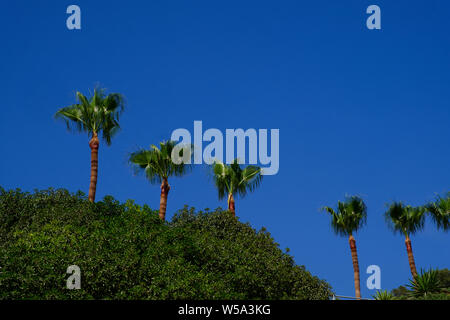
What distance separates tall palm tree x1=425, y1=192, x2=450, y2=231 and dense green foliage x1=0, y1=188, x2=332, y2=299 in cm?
2205

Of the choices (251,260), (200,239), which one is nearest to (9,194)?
(200,239)

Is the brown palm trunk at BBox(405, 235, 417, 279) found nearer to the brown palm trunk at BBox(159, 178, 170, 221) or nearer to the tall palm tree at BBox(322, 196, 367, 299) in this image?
the tall palm tree at BBox(322, 196, 367, 299)

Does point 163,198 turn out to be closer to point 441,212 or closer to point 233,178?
point 233,178

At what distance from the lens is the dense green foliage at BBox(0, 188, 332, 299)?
20.6m

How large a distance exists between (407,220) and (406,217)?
11.2 inches

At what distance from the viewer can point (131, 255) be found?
22594 millimetres

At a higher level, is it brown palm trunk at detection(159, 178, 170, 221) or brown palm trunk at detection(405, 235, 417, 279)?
brown palm trunk at detection(159, 178, 170, 221)

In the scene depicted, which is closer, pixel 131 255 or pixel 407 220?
pixel 131 255

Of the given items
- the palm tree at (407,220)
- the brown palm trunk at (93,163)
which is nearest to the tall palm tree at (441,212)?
the palm tree at (407,220)

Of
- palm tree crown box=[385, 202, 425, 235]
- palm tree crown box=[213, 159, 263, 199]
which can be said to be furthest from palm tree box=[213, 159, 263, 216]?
palm tree crown box=[385, 202, 425, 235]

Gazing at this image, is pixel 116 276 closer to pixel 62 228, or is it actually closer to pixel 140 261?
pixel 140 261

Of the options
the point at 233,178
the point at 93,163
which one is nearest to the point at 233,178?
the point at 233,178
